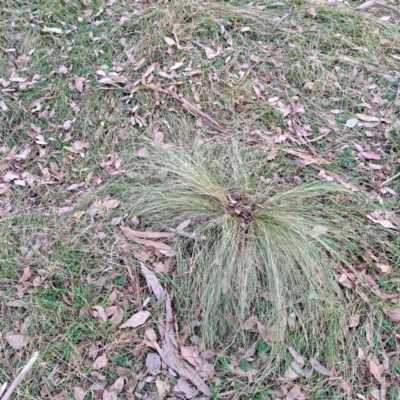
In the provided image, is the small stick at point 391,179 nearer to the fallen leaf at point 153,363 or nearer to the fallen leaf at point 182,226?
the fallen leaf at point 182,226

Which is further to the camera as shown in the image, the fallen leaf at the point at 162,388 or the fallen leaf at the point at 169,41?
the fallen leaf at the point at 169,41

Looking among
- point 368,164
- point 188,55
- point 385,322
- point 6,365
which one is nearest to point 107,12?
point 188,55

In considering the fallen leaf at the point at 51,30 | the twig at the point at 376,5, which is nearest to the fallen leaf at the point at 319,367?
the twig at the point at 376,5

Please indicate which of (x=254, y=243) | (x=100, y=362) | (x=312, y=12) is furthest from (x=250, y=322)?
(x=312, y=12)

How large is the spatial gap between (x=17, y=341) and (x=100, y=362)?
1.31ft

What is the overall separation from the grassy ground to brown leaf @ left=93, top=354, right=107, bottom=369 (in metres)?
0.02

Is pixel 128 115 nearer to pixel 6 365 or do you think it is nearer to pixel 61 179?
pixel 61 179

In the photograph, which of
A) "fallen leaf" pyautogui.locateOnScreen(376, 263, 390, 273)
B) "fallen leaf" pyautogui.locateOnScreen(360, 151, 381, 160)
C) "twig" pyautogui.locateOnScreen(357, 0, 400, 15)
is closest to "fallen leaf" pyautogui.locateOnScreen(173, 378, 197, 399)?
"fallen leaf" pyautogui.locateOnScreen(376, 263, 390, 273)

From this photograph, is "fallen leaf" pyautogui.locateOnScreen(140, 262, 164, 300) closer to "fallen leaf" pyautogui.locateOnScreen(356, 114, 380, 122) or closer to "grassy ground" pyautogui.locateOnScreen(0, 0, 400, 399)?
"grassy ground" pyautogui.locateOnScreen(0, 0, 400, 399)

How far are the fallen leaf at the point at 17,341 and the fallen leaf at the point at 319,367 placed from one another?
4.20 feet

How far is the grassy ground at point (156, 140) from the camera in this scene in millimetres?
1774

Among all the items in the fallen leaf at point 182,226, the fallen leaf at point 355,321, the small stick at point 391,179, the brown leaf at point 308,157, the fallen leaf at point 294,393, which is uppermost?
the fallen leaf at point 182,226

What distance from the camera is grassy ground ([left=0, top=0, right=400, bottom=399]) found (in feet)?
5.82

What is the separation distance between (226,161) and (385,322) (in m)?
1.18
